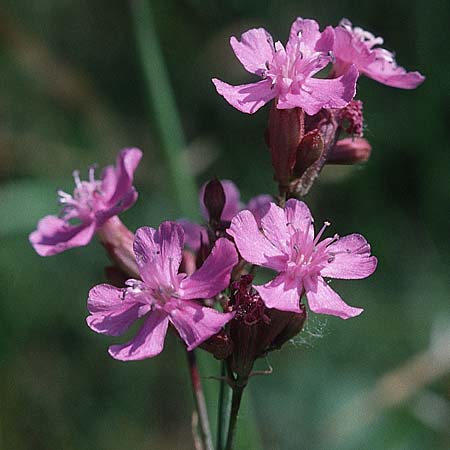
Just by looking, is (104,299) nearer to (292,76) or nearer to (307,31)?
(292,76)

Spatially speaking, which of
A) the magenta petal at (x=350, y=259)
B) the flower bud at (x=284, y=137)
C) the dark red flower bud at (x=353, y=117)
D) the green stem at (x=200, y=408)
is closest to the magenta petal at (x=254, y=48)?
the flower bud at (x=284, y=137)

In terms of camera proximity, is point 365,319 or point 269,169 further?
point 269,169

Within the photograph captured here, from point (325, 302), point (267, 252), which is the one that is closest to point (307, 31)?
point (267, 252)

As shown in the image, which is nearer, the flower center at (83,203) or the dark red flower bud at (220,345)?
the dark red flower bud at (220,345)

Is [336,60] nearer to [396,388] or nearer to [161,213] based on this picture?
[396,388]

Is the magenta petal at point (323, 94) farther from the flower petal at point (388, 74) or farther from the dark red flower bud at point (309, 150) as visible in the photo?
the flower petal at point (388, 74)

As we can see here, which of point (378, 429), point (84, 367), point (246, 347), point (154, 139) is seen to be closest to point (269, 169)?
point (154, 139)

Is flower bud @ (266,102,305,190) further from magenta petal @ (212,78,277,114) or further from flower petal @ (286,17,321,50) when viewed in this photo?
flower petal @ (286,17,321,50)
